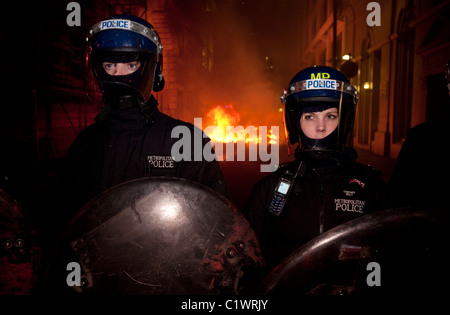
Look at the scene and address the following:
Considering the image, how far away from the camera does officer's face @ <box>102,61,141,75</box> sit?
7.64ft

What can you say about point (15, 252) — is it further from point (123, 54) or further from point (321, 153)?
point (321, 153)

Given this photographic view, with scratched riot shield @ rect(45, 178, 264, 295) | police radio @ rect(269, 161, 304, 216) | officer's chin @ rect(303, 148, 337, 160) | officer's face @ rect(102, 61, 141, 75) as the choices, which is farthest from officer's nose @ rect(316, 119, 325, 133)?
officer's face @ rect(102, 61, 141, 75)

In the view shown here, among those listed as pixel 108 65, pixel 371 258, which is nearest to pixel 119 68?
pixel 108 65

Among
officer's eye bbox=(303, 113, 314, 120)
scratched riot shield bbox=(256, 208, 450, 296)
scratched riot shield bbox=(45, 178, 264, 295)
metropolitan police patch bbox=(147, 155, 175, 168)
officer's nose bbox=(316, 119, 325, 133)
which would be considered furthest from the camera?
officer's eye bbox=(303, 113, 314, 120)

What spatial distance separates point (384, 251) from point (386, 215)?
0.43 ft

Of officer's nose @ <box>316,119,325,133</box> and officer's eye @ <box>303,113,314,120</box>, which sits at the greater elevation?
officer's eye @ <box>303,113,314,120</box>

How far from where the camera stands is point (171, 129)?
2.17m

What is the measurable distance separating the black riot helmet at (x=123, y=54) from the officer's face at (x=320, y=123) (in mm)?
1394

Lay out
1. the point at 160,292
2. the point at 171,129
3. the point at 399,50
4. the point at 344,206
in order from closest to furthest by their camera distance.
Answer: the point at 160,292, the point at 344,206, the point at 171,129, the point at 399,50

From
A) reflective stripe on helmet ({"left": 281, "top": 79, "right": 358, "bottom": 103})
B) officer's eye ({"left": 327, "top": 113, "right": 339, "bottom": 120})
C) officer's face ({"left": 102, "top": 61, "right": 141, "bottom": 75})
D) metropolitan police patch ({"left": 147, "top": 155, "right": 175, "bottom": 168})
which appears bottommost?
metropolitan police patch ({"left": 147, "top": 155, "right": 175, "bottom": 168})

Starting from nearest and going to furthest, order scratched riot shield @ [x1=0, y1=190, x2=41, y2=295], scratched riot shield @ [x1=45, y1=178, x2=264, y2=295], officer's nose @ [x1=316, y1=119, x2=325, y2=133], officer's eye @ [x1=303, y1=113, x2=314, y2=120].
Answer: scratched riot shield @ [x1=45, y1=178, x2=264, y2=295] < scratched riot shield @ [x1=0, y1=190, x2=41, y2=295] < officer's nose @ [x1=316, y1=119, x2=325, y2=133] < officer's eye @ [x1=303, y1=113, x2=314, y2=120]

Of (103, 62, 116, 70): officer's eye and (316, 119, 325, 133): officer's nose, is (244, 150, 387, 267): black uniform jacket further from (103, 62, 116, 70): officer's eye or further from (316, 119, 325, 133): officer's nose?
(103, 62, 116, 70): officer's eye

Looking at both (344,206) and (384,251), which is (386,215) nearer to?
(384,251)

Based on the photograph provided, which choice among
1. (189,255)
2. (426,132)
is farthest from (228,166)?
(189,255)
